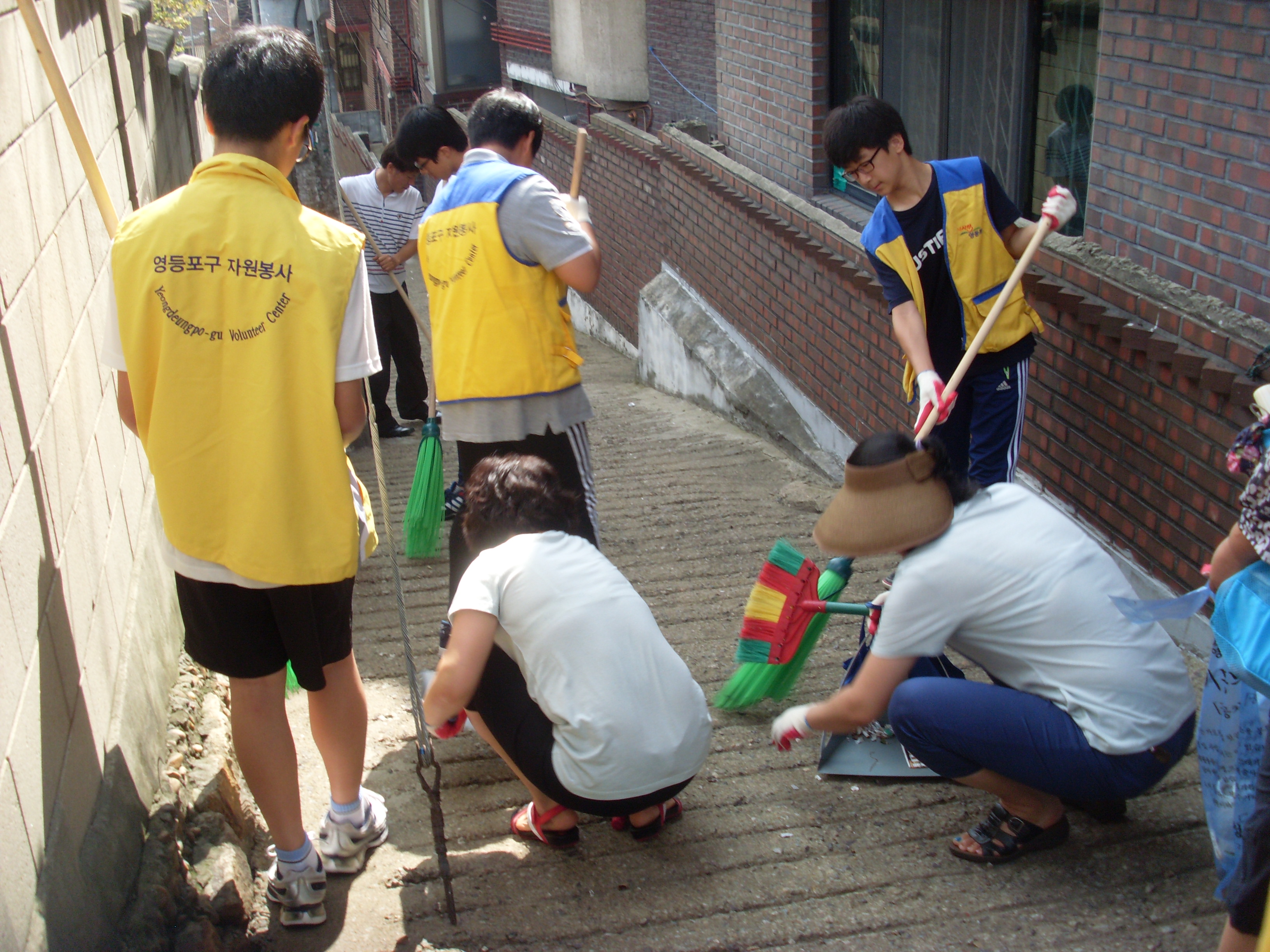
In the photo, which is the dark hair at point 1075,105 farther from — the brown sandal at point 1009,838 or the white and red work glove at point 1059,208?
the brown sandal at point 1009,838

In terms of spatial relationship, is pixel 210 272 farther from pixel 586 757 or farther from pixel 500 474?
pixel 586 757

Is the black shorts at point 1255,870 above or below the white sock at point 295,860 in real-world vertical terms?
above

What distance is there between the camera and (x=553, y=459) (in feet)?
11.6

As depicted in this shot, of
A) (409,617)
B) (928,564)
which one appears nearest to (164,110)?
(409,617)

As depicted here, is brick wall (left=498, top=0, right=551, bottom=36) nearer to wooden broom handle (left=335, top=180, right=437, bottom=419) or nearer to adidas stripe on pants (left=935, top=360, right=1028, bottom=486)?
wooden broom handle (left=335, top=180, right=437, bottom=419)

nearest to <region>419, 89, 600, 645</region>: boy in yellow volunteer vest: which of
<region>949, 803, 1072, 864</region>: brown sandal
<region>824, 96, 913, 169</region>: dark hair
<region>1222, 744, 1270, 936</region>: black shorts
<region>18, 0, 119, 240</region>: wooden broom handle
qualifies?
<region>824, 96, 913, 169</region>: dark hair

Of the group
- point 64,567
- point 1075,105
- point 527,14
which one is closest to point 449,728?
point 64,567

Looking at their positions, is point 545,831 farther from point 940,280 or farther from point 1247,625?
point 940,280

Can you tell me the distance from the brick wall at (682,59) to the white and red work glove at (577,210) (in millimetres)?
6987

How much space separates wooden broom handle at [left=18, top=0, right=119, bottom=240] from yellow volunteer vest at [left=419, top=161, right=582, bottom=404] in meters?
1.01

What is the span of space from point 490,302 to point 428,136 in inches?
50.2

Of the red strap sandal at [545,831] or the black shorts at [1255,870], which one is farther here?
the red strap sandal at [545,831]

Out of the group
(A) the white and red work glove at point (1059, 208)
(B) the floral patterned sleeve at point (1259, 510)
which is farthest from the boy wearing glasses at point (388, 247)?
(B) the floral patterned sleeve at point (1259, 510)

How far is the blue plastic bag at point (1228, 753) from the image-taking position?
230 cm
